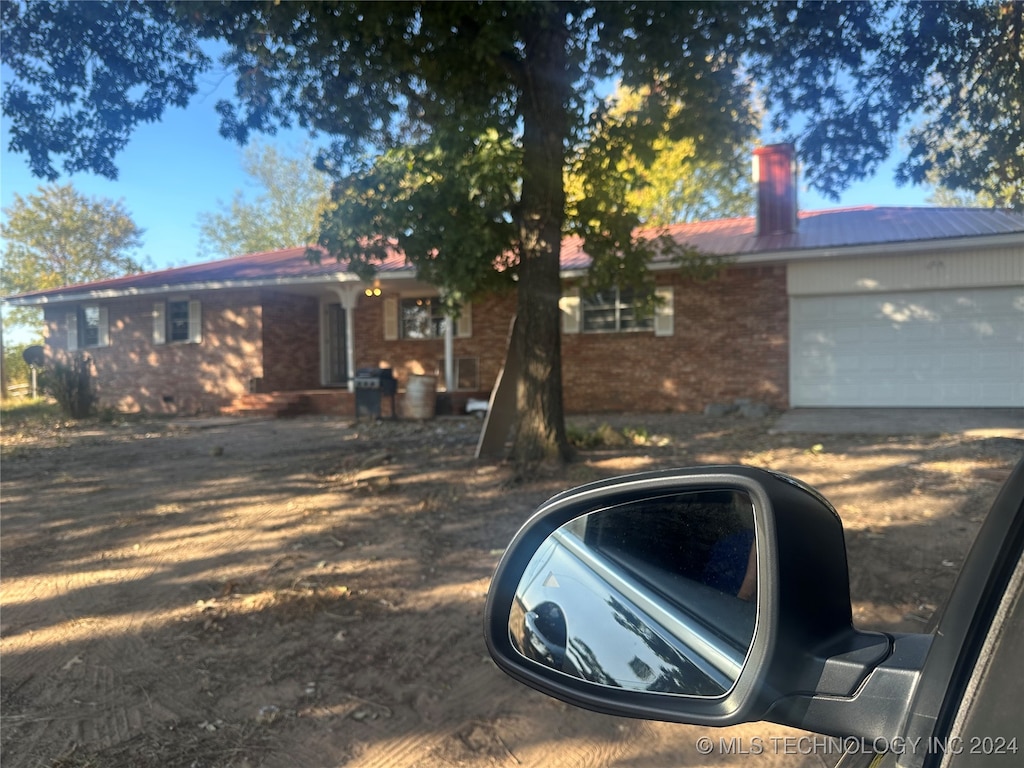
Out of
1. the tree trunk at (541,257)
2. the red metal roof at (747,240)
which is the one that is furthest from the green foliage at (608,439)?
the red metal roof at (747,240)

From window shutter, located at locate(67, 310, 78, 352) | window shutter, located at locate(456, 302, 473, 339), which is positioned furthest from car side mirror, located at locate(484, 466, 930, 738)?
window shutter, located at locate(67, 310, 78, 352)

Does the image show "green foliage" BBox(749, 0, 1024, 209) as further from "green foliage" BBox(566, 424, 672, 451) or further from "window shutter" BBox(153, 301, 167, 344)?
"window shutter" BBox(153, 301, 167, 344)

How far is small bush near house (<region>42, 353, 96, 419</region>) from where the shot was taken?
14.2 m

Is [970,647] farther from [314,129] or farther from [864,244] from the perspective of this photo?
[864,244]

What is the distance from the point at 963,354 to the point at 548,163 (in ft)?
30.2

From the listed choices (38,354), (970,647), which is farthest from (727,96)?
(38,354)

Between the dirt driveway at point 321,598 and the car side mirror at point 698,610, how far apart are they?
4.61 feet

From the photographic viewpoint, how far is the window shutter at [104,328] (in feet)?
60.4

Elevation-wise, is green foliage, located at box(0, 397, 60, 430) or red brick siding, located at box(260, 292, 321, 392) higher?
red brick siding, located at box(260, 292, 321, 392)

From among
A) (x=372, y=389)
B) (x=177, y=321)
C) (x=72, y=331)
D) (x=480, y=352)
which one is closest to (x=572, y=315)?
(x=480, y=352)

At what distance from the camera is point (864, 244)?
479 inches

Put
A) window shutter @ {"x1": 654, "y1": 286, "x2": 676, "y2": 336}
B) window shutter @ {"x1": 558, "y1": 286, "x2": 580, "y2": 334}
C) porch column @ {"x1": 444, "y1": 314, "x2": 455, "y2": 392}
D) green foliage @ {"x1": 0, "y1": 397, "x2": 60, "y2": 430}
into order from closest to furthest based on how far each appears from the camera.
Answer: green foliage @ {"x1": 0, "y1": 397, "x2": 60, "y2": 430} < window shutter @ {"x1": 654, "y1": 286, "x2": 676, "y2": 336} < porch column @ {"x1": 444, "y1": 314, "x2": 455, "y2": 392} < window shutter @ {"x1": 558, "y1": 286, "x2": 580, "y2": 334}

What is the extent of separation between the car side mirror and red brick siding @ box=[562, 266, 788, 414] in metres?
12.6

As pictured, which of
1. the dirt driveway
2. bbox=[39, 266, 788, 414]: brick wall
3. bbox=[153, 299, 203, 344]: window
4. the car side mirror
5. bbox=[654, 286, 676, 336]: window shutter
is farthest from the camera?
bbox=[153, 299, 203, 344]: window
